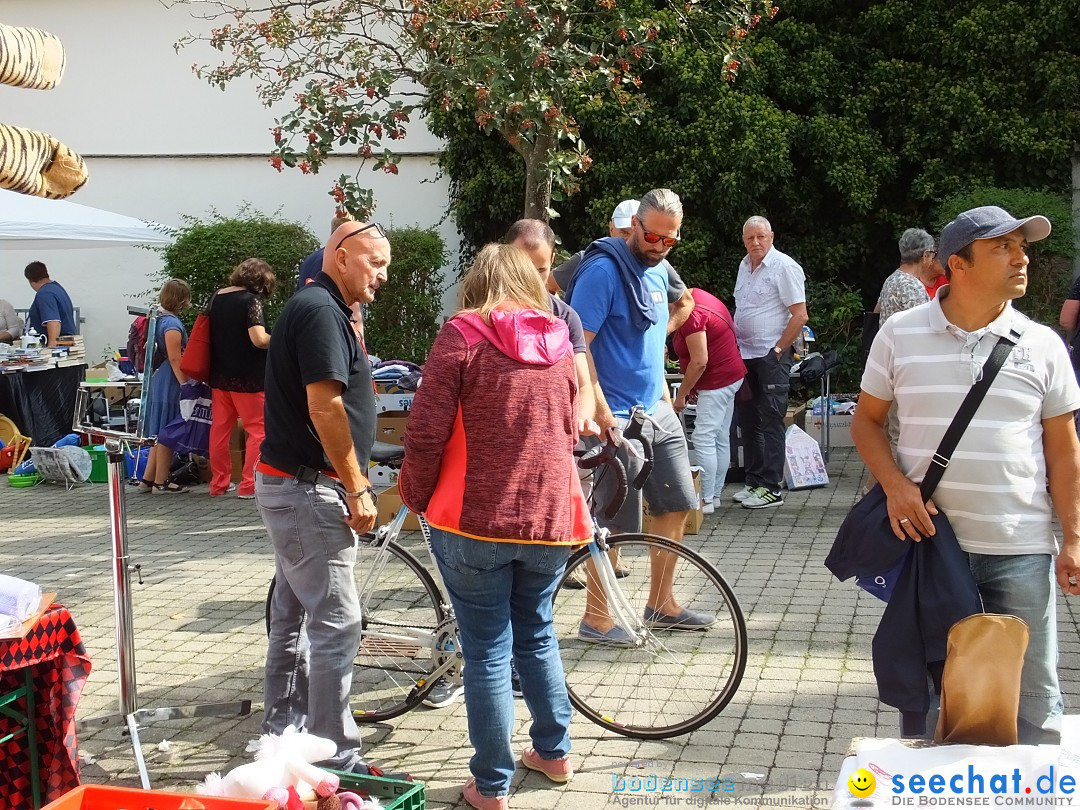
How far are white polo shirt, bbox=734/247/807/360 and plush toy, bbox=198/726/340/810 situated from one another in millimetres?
5988

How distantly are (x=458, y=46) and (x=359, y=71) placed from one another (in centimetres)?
121

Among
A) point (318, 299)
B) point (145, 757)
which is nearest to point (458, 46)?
point (318, 299)

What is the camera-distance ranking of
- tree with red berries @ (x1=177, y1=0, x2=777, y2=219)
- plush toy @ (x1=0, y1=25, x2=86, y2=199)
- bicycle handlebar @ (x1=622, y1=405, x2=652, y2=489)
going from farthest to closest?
tree with red berries @ (x1=177, y1=0, x2=777, y2=219) < bicycle handlebar @ (x1=622, y1=405, x2=652, y2=489) < plush toy @ (x1=0, y1=25, x2=86, y2=199)

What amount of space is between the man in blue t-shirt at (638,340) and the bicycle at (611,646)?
53 cm

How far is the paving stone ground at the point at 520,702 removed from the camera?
426cm

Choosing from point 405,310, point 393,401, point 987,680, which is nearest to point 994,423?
point 987,680

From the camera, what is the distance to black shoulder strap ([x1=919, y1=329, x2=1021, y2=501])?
3.30 meters

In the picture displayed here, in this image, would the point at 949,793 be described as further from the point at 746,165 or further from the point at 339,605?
the point at 746,165

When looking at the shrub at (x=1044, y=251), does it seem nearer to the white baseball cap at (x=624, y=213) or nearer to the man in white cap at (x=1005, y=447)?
the white baseball cap at (x=624, y=213)

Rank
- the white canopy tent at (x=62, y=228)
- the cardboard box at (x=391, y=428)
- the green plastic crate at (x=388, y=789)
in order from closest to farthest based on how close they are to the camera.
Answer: the green plastic crate at (x=388, y=789), the cardboard box at (x=391, y=428), the white canopy tent at (x=62, y=228)

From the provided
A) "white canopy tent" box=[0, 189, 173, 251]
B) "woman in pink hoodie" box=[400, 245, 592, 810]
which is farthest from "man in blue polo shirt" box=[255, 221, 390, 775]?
"white canopy tent" box=[0, 189, 173, 251]

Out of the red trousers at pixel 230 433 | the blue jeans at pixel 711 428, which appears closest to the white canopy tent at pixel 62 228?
the red trousers at pixel 230 433

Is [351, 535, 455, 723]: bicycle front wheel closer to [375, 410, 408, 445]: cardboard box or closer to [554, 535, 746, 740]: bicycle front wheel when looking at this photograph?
[554, 535, 746, 740]: bicycle front wheel

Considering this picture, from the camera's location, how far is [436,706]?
4.91 meters
